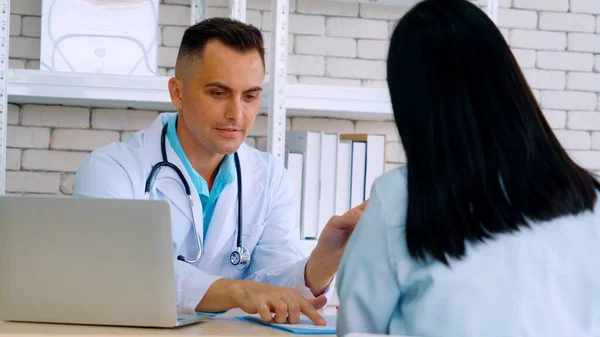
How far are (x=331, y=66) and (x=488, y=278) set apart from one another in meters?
2.12

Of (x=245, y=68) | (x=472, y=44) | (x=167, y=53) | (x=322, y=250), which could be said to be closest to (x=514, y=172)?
(x=472, y=44)

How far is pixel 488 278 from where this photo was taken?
1103 millimetres

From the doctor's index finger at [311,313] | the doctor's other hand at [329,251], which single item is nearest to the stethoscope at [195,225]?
the doctor's other hand at [329,251]

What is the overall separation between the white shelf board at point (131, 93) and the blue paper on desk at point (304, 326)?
3.67 ft

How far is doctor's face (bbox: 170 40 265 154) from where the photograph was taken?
2217 mm

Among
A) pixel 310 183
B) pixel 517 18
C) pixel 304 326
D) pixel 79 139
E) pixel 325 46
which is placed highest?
pixel 517 18

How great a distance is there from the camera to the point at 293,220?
7.65 feet

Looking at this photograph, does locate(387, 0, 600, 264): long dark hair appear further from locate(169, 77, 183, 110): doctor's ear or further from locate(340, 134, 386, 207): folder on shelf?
locate(340, 134, 386, 207): folder on shelf

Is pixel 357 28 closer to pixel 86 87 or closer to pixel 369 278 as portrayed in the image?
pixel 86 87

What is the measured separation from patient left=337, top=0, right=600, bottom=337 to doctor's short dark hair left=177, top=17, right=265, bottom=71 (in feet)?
3.71

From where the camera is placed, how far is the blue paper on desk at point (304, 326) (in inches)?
57.4

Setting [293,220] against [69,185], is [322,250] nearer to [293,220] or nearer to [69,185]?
[293,220]

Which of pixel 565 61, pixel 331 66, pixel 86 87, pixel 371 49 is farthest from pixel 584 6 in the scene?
pixel 86 87

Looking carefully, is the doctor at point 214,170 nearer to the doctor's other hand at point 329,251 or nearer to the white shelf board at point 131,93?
the doctor's other hand at point 329,251
